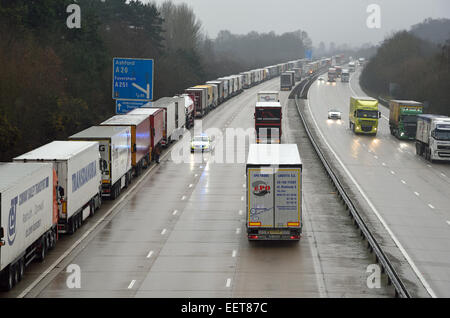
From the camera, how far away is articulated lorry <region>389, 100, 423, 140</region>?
66250 mm

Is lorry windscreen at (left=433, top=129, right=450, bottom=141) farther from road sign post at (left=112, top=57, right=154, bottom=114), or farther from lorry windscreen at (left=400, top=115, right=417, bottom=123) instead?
road sign post at (left=112, top=57, right=154, bottom=114)

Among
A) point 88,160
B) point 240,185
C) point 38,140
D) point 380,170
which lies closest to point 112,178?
point 88,160

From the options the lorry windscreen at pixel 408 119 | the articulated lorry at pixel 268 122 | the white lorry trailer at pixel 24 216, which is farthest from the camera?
the lorry windscreen at pixel 408 119

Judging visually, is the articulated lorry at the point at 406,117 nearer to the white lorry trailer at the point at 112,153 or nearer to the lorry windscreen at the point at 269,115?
the lorry windscreen at the point at 269,115

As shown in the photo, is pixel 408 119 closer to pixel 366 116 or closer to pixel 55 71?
pixel 366 116

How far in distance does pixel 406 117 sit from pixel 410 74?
57871 millimetres

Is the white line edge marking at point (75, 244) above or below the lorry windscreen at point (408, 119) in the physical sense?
below

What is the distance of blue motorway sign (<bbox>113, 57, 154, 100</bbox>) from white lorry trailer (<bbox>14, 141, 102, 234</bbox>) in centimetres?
1815

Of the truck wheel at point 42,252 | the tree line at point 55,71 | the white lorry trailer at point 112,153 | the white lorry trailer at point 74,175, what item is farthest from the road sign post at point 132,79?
the truck wheel at point 42,252

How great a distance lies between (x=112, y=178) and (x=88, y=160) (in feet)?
17.4

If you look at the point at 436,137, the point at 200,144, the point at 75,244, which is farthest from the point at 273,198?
the point at 200,144

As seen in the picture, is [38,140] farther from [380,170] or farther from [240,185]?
[380,170]

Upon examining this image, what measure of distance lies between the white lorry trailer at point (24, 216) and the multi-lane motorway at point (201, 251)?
62cm

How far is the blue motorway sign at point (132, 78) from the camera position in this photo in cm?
5125
